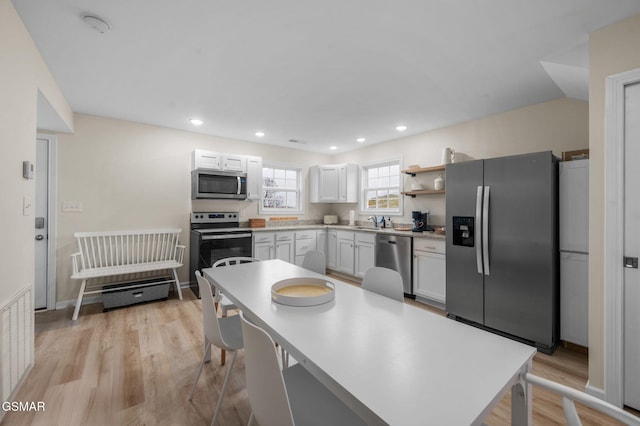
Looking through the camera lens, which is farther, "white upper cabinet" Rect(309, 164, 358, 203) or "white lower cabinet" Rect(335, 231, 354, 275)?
"white upper cabinet" Rect(309, 164, 358, 203)

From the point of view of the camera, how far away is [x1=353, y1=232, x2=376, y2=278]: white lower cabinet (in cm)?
432

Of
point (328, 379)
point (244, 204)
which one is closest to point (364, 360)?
point (328, 379)

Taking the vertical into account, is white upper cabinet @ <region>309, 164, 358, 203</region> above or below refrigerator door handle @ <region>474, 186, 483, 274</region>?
above

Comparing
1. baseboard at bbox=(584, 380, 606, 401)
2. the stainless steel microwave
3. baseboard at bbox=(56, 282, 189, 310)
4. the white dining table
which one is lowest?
baseboard at bbox=(584, 380, 606, 401)

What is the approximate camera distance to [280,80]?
264cm

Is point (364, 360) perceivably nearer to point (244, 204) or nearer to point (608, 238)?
point (608, 238)

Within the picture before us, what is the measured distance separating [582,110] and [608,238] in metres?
1.77

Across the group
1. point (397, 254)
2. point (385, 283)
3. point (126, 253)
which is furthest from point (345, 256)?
point (126, 253)

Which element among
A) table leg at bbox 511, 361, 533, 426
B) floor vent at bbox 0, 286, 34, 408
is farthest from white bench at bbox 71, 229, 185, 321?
table leg at bbox 511, 361, 533, 426

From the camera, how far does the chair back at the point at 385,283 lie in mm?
1817

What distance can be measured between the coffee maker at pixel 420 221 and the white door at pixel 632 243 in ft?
7.60

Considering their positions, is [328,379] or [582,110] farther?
[582,110]

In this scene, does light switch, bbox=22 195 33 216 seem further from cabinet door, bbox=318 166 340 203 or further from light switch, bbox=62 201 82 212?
cabinet door, bbox=318 166 340 203

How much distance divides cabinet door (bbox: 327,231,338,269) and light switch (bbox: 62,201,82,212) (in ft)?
12.1
